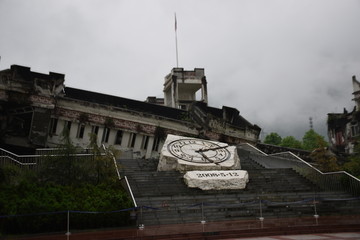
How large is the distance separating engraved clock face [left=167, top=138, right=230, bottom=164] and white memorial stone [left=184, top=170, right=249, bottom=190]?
187 centimetres

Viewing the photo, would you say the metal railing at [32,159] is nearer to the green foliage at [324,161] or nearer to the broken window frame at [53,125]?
the broken window frame at [53,125]

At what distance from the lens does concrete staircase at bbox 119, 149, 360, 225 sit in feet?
47.0

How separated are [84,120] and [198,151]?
34.4ft

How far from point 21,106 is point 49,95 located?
2.01m

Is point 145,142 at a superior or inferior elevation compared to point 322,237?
superior

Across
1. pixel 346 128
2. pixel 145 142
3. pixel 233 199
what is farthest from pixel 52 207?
pixel 346 128

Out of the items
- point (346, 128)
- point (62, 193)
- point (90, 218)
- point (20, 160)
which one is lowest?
point (90, 218)

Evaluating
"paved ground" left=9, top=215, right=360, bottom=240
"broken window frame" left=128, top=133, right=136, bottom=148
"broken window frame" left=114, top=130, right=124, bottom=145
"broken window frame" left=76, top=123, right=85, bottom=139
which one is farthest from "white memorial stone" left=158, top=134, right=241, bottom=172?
"broken window frame" left=76, top=123, right=85, bottom=139

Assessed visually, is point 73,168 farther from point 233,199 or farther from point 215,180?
point 233,199

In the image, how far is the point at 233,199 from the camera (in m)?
16.1

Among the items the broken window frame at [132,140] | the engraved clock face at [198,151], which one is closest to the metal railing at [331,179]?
the engraved clock face at [198,151]

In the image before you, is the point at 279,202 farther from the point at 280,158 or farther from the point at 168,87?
the point at 168,87

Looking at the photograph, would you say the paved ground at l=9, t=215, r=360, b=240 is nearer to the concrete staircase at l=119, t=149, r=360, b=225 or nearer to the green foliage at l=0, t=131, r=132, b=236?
the green foliage at l=0, t=131, r=132, b=236

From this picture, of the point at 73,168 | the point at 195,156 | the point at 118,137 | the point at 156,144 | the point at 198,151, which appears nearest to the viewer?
the point at 73,168
